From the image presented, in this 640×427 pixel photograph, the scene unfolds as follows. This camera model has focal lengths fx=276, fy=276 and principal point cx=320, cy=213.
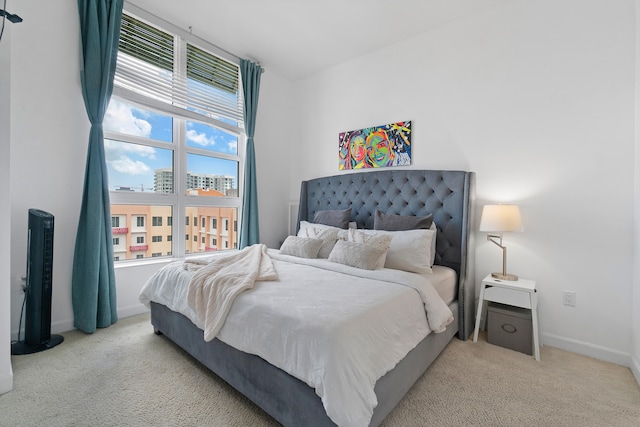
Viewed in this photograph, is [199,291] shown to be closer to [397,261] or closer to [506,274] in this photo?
[397,261]

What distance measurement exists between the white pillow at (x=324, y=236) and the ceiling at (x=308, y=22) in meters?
2.22

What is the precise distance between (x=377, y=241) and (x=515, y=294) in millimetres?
1177

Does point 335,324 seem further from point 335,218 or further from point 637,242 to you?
point 637,242

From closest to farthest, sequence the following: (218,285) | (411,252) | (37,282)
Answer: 1. (218,285)
2. (37,282)
3. (411,252)

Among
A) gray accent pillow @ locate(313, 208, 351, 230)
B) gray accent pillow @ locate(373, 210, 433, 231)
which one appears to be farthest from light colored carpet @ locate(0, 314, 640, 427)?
gray accent pillow @ locate(313, 208, 351, 230)

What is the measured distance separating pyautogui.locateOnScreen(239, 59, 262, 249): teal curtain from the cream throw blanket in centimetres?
147

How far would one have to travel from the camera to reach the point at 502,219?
7.45ft

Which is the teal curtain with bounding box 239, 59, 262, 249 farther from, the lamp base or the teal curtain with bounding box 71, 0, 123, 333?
the lamp base

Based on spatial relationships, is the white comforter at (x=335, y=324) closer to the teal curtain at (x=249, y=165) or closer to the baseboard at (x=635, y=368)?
the baseboard at (x=635, y=368)

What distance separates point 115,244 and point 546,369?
3.91 meters

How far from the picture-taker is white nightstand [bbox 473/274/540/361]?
2.12 m

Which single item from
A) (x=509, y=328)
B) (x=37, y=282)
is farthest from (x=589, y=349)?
(x=37, y=282)

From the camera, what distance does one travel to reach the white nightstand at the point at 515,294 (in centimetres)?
212

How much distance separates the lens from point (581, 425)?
57.6 inches
